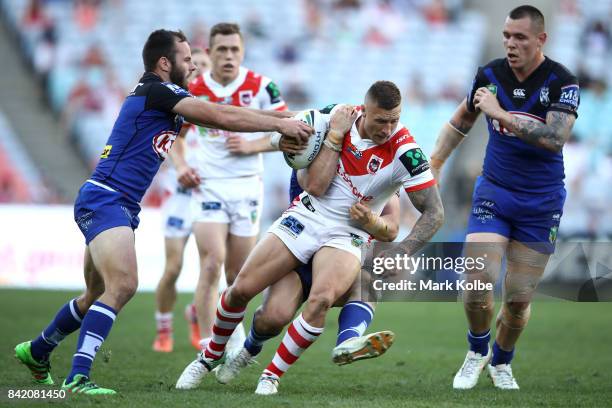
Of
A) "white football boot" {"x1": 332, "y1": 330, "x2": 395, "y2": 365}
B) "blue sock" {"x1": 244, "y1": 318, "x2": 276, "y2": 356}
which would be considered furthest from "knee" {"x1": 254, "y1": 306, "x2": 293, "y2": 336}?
"white football boot" {"x1": 332, "y1": 330, "x2": 395, "y2": 365}

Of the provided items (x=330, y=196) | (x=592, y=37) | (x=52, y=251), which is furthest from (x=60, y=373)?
(x=592, y=37)

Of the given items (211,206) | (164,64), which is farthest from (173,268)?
(164,64)

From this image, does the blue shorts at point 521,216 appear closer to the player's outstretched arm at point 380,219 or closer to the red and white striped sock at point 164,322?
the player's outstretched arm at point 380,219

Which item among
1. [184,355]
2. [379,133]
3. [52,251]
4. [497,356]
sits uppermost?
[379,133]

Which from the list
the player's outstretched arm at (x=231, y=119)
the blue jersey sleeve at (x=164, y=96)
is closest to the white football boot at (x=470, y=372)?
the player's outstretched arm at (x=231, y=119)

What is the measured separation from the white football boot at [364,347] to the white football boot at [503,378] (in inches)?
76.6

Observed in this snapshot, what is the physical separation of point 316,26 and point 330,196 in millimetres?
16814

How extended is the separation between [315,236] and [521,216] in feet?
5.84

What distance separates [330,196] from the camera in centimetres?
739

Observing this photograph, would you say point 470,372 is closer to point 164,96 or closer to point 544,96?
point 544,96

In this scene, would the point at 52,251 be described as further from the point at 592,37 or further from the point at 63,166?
the point at 592,37

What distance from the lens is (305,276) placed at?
743 cm

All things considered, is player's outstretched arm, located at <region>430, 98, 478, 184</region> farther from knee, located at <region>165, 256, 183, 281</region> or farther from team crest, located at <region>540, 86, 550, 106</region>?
knee, located at <region>165, 256, 183, 281</region>

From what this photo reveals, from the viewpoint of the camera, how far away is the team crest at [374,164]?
723cm
